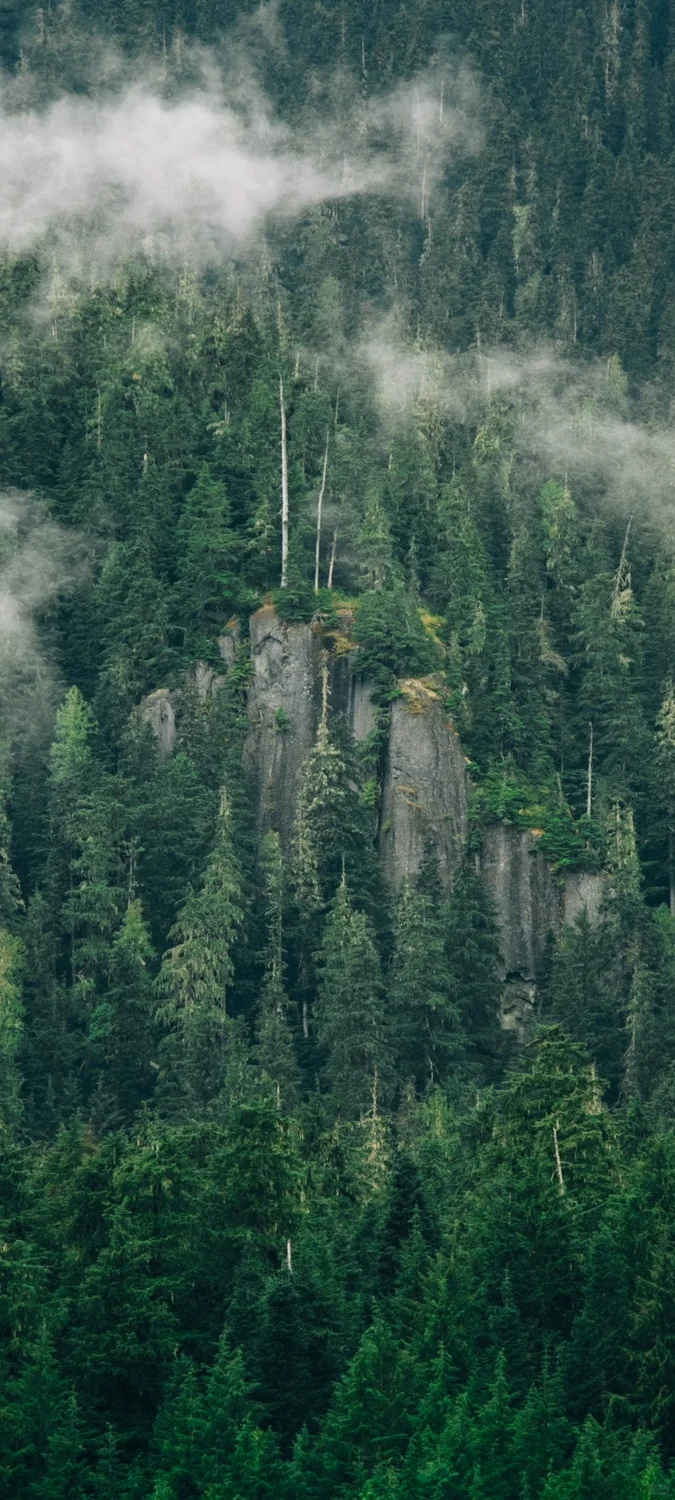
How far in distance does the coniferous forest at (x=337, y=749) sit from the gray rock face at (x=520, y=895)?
156 millimetres

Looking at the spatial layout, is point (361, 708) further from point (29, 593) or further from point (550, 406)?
point (550, 406)

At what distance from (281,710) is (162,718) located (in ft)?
16.7

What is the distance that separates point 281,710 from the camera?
396 ft

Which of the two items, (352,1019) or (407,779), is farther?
(407,779)

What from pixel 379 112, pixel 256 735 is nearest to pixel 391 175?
pixel 379 112

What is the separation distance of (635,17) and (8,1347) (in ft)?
416

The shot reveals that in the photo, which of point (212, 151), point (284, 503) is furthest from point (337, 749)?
point (212, 151)

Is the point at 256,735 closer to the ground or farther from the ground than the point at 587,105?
closer to the ground

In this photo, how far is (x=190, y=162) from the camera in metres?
173

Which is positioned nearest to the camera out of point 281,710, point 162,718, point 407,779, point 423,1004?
point 423,1004

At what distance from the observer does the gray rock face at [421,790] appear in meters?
116

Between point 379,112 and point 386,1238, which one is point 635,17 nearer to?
point 379,112

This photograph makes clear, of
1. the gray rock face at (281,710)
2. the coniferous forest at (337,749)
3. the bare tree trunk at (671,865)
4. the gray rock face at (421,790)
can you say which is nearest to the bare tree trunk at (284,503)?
the coniferous forest at (337,749)

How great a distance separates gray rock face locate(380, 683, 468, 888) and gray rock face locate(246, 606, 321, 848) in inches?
144
